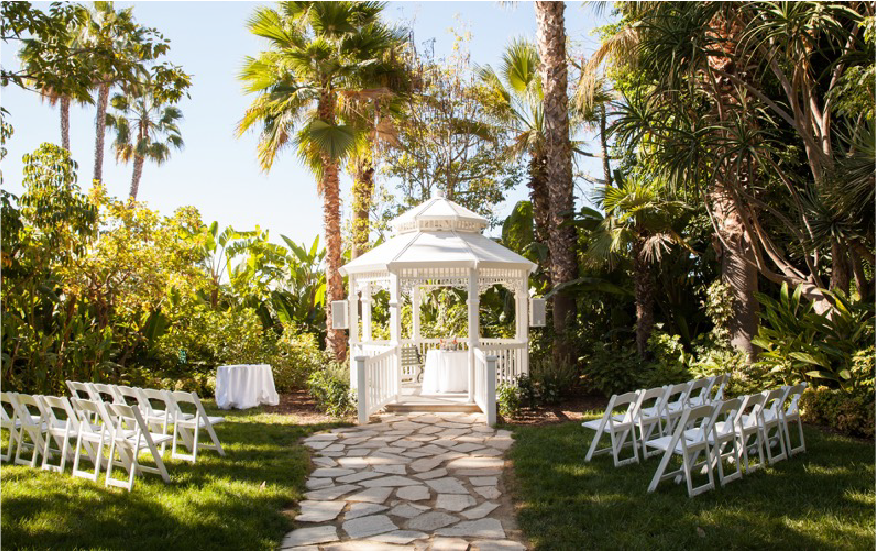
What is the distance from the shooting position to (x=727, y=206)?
10938mm

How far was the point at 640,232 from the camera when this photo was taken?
1207cm

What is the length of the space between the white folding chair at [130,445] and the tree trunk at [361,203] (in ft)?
39.2

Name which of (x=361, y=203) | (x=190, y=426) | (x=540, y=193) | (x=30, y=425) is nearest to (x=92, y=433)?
(x=30, y=425)

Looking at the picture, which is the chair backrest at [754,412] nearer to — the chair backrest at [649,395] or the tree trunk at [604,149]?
the chair backrest at [649,395]

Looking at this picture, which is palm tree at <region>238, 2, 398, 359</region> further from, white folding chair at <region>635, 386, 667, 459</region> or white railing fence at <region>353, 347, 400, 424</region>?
white folding chair at <region>635, 386, 667, 459</region>

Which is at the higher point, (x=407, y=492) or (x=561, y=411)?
(x=561, y=411)

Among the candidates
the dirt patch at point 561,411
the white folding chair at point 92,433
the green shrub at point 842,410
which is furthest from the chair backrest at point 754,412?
the white folding chair at point 92,433

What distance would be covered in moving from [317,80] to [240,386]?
6692mm

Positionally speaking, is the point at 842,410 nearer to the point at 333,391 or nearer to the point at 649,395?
the point at 649,395

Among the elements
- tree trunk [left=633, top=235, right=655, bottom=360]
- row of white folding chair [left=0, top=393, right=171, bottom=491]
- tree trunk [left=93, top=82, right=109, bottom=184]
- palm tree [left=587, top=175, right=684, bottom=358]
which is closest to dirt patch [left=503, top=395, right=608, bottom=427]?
tree trunk [left=633, top=235, right=655, bottom=360]

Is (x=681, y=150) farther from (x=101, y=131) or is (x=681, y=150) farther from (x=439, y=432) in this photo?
(x=101, y=131)

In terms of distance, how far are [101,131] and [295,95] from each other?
61.6 ft

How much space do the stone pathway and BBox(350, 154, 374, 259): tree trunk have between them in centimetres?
925

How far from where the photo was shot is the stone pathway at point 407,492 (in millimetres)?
5250
